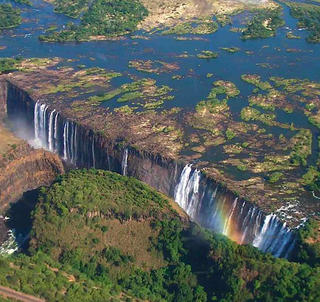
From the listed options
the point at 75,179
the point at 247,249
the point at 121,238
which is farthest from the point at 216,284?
the point at 75,179

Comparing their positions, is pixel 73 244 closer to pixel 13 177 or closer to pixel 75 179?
pixel 75 179

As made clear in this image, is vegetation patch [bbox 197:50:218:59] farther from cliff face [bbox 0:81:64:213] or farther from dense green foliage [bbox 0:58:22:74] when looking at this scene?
cliff face [bbox 0:81:64:213]

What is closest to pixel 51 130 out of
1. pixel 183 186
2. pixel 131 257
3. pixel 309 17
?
pixel 183 186

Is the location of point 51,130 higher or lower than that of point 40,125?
higher

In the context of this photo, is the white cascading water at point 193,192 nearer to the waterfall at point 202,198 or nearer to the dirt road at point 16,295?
the waterfall at point 202,198

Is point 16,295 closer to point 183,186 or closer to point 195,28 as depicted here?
point 183,186

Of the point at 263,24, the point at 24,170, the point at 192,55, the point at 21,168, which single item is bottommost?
the point at 24,170
